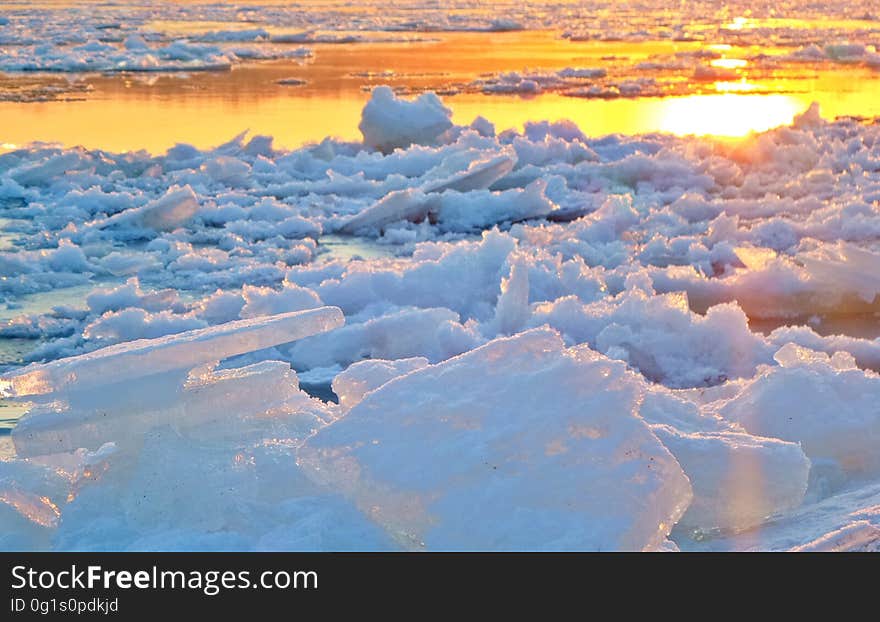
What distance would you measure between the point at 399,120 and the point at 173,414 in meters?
7.92

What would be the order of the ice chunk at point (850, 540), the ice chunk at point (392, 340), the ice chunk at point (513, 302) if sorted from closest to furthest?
the ice chunk at point (850, 540) < the ice chunk at point (392, 340) < the ice chunk at point (513, 302)

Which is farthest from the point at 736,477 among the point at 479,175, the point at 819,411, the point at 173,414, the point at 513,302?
the point at 479,175

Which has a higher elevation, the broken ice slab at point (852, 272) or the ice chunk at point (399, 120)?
the broken ice slab at point (852, 272)

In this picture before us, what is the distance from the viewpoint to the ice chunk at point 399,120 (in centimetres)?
1053

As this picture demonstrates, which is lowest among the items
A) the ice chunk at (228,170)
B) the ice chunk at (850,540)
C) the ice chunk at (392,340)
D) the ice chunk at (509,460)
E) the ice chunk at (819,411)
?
the ice chunk at (228,170)

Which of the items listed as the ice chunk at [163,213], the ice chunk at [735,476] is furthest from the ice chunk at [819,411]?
the ice chunk at [163,213]

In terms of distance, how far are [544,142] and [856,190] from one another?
2.69 meters

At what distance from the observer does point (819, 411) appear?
11.5ft

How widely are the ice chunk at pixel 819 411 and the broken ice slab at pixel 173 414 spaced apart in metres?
1.37

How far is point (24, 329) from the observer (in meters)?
5.34

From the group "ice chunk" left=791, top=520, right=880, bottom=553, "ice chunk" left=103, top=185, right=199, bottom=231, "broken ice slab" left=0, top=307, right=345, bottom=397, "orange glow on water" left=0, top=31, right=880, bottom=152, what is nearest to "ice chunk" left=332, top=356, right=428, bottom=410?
"broken ice slab" left=0, top=307, right=345, bottom=397

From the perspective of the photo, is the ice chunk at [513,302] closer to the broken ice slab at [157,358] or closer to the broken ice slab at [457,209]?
the broken ice slab at [157,358]

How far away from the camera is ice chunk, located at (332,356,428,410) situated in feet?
10.5
